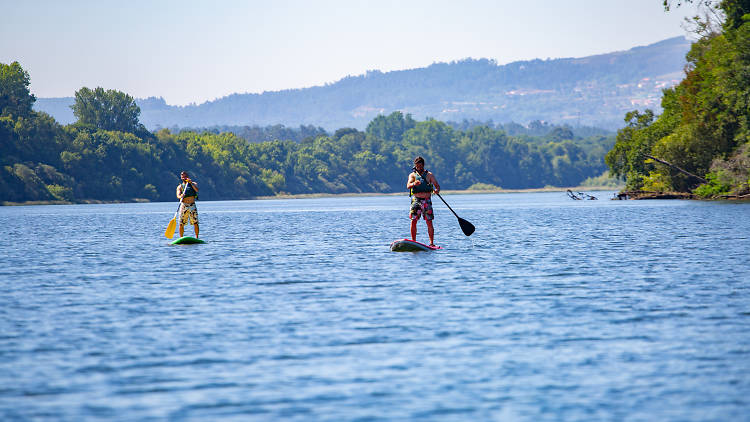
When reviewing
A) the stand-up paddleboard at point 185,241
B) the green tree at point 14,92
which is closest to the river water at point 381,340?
the stand-up paddleboard at point 185,241

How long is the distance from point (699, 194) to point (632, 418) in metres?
85.8

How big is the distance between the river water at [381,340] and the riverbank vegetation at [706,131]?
5329cm

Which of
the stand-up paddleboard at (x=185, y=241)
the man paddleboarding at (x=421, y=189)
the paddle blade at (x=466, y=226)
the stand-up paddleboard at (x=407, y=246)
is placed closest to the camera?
the man paddleboarding at (x=421, y=189)

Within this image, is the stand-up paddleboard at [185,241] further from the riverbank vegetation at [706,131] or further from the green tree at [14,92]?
the green tree at [14,92]

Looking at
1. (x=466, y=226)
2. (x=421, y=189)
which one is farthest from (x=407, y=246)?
(x=466, y=226)

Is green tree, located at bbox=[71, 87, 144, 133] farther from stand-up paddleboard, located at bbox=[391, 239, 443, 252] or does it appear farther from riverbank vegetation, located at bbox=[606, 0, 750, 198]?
stand-up paddleboard, located at bbox=[391, 239, 443, 252]

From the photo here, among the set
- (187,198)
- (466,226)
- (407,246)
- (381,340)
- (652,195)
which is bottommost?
(652,195)

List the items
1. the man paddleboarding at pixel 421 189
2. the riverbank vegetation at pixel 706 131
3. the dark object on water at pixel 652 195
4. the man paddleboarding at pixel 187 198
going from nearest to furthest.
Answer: the man paddleboarding at pixel 421 189
the man paddleboarding at pixel 187 198
the riverbank vegetation at pixel 706 131
the dark object on water at pixel 652 195

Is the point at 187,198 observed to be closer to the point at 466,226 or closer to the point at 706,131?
the point at 466,226

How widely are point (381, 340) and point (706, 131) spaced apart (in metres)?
80.0

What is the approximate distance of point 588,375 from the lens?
11.7 metres

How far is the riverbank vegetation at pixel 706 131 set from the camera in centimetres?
7650

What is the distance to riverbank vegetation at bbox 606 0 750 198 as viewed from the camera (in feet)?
251

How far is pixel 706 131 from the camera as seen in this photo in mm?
87688
